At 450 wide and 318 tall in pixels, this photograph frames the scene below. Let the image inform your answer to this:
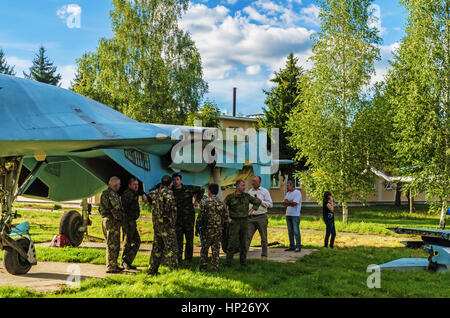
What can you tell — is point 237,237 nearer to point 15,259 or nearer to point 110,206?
point 110,206

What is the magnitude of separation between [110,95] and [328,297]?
2505cm

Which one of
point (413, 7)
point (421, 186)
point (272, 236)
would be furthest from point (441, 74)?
point (272, 236)

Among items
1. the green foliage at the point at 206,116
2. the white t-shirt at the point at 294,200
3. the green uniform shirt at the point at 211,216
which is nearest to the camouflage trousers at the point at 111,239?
the green uniform shirt at the point at 211,216

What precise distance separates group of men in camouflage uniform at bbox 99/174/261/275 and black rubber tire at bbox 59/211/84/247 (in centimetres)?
390

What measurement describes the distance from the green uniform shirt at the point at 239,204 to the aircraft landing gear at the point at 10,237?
410cm

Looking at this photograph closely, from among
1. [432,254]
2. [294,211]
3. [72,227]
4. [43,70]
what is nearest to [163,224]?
[294,211]

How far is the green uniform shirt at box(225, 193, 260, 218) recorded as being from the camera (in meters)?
8.33

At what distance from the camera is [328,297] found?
6.18m

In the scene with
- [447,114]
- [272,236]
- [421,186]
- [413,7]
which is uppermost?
[413,7]

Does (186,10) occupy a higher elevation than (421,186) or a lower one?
higher

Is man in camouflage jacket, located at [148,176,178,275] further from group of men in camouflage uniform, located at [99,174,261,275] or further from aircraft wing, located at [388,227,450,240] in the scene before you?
aircraft wing, located at [388,227,450,240]

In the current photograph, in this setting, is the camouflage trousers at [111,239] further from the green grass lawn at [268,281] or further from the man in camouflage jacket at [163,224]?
the man in camouflage jacket at [163,224]

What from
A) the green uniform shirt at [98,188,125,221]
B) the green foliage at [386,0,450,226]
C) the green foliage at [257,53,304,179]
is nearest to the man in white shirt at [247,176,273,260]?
the green uniform shirt at [98,188,125,221]
